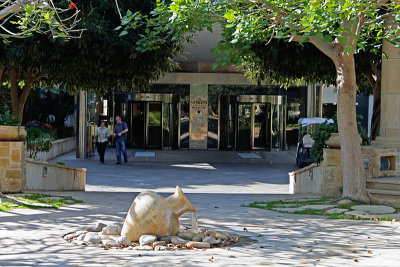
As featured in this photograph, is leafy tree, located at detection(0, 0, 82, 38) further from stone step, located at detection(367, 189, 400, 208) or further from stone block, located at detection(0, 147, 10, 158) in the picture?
stone step, located at detection(367, 189, 400, 208)

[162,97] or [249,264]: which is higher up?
[162,97]

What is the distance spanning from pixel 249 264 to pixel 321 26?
13.1 ft

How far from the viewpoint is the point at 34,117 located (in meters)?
30.1

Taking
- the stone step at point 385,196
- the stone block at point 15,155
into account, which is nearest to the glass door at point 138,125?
the stone block at point 15,155

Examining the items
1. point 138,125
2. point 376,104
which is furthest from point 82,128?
point 376,104

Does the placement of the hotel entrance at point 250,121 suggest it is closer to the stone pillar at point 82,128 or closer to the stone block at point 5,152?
the stone pillar at point 82,128

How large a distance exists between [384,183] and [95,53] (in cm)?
664

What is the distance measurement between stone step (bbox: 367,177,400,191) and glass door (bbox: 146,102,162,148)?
65.5 feet

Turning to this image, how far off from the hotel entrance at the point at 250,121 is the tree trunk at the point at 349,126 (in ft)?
66.7

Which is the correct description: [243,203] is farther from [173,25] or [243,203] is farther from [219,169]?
[219,169]

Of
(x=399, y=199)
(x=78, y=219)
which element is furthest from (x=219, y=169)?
(x=78, y=219)

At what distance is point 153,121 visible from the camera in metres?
30.9

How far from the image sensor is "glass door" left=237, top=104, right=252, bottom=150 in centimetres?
3102

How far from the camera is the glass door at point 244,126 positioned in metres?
31.0
